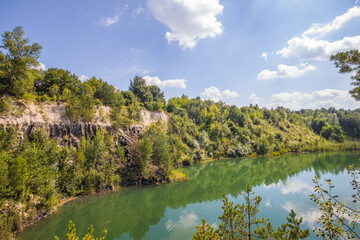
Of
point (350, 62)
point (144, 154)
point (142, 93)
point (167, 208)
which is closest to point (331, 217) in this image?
point (350, 62)

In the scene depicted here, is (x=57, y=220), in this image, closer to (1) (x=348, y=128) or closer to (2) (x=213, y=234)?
(2) (x=213, y=234)

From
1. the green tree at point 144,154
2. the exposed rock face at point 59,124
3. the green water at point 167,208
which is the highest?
the exposed rock face at point 59,124

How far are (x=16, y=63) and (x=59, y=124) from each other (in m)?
10.3

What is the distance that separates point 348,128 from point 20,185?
167 metres

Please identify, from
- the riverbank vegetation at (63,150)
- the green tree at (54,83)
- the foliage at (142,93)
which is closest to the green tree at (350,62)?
the riverbank vegetation at (63,150)

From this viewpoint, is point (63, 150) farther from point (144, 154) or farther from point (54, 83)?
point (54, 83)

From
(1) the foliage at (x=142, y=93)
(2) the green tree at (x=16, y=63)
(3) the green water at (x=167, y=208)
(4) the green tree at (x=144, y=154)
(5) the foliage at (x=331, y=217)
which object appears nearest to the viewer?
(5) the foliage at (x=331, y=217)

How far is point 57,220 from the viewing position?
17.5m

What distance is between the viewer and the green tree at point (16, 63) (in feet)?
76.2

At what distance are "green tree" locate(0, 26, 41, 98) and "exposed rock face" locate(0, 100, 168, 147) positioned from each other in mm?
2812

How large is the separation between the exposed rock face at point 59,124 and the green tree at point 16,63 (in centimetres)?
281

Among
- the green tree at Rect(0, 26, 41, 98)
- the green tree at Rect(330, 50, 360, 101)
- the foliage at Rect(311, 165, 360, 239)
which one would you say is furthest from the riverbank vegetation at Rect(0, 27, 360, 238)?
the green tree at Rect(330, 50, 360, 101)

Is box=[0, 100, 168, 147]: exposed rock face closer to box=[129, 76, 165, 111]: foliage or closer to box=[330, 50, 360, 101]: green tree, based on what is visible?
box=[129, 76, 165, 111]: foliage

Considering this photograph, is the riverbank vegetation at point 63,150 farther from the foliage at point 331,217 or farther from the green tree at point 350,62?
the green tree at point 350,62
